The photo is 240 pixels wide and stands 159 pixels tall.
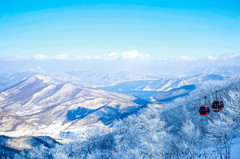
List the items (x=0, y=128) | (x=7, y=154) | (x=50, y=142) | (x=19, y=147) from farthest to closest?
(x=0, y=128)
(x=50, y=142)
(x=19, y=147)
(x=7, y=154)

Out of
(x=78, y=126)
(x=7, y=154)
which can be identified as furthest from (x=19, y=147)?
(x=78, y=126)

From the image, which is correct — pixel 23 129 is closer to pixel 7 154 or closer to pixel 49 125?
pixel 49 125

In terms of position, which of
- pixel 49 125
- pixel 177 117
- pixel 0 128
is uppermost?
pixel 177 117

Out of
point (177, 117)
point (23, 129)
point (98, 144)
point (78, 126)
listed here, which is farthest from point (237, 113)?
point (23, 129)

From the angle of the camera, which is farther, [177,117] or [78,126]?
[78,126]

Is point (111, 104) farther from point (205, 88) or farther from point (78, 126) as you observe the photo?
point (205, 88)

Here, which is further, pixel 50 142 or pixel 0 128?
pixel 0 128

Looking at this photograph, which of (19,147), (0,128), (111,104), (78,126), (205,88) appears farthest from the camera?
(111,104)

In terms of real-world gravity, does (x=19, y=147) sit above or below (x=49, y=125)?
above

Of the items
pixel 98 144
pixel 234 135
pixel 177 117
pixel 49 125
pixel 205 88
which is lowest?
pixel 49 125
